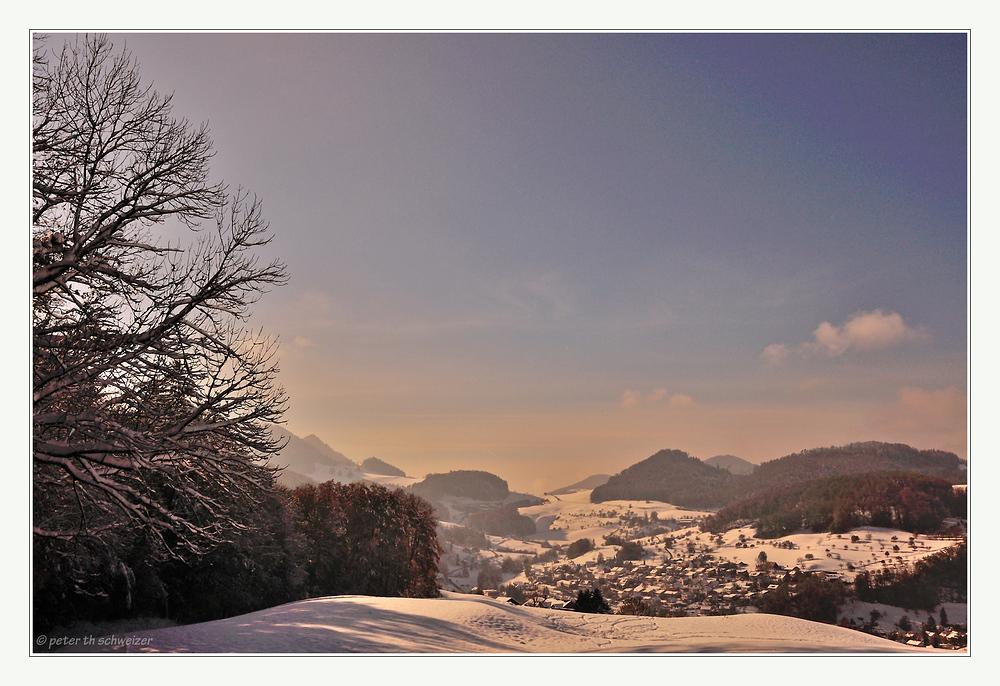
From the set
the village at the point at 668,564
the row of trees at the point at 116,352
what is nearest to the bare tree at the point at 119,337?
the row of trees at the point at 116,352

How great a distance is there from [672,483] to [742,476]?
103 inches

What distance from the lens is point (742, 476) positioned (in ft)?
57.8

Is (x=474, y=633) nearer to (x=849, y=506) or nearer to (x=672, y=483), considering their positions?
(x=849, y=506)

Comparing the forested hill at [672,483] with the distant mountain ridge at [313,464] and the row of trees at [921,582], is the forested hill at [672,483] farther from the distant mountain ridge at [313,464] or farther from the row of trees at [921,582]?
the distant mountain ridge at [313,464]

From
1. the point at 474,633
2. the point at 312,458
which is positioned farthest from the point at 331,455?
the point at 474,633

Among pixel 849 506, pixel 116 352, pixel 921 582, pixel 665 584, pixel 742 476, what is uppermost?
pixel 116 352

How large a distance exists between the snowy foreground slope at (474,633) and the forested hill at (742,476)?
17.7 ft

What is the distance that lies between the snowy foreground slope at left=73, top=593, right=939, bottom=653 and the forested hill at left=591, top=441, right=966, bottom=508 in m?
5.41

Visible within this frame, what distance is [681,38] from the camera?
8062mm

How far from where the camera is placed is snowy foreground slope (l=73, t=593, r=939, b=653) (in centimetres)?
705

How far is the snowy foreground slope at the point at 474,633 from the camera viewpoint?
277 inches

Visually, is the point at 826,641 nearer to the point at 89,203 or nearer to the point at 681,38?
the point at 681,38

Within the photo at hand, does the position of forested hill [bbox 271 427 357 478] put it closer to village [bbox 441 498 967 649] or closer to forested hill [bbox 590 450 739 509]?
village [bbox 441 498 967 649]
